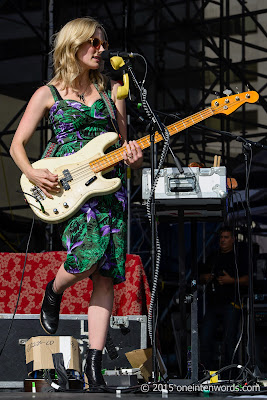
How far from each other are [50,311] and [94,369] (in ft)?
1.33

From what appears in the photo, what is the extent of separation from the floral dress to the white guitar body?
5 cm

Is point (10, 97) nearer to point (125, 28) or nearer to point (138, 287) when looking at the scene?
point (125, 28)

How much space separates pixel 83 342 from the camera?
168 inches

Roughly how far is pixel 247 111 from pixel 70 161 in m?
5.22

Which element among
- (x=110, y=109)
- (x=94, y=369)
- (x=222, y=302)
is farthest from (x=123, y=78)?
(x=222, y=302)

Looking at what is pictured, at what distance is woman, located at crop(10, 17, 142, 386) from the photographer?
320 cm

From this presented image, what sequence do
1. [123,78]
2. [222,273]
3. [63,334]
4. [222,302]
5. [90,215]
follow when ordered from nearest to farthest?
[123,78] → [90,215] → [63,334] → [222,302] → [222,273]

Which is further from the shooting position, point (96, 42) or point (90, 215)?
point (96, 42)

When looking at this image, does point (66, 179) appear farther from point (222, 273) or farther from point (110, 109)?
point (222, 273)

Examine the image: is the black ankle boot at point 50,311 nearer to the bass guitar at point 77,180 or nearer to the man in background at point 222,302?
the bass guitar at point 77,180

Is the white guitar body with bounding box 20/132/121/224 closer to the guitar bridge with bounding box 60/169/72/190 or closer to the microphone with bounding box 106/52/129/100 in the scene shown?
the guitar bridge with bounding box 60/169/72/190

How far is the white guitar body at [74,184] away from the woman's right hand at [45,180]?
3 centimetres

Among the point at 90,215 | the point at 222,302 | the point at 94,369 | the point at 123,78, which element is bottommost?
the point at 94,369

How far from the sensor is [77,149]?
11.1ft
